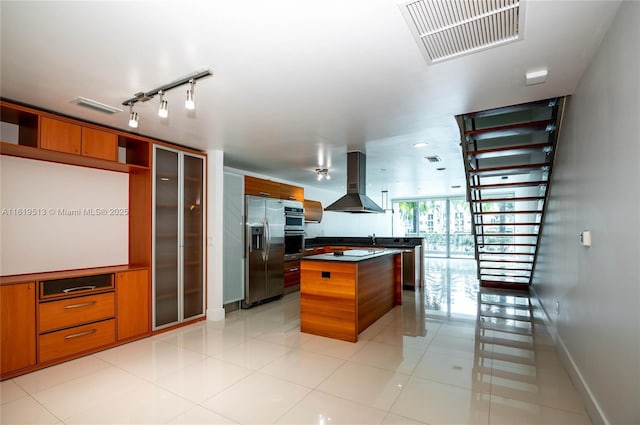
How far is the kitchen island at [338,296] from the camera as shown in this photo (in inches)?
141

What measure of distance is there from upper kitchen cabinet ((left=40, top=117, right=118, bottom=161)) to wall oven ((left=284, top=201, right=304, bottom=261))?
3.09 m

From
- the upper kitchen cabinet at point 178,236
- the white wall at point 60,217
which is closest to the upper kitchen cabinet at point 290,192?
the upper kitchen cabinet at point 178,236

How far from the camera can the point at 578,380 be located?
95.7 inches

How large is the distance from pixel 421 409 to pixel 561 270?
221 centimetres

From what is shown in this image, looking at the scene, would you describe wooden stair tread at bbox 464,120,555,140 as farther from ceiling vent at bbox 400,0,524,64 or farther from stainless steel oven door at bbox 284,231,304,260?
stainless steel oven door at bbox 284,231,304,260

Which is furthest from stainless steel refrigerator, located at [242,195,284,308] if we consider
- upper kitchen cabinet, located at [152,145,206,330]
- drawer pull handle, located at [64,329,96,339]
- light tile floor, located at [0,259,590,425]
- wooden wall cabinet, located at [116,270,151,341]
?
drawer pull handle, located at [64,329,96,339]

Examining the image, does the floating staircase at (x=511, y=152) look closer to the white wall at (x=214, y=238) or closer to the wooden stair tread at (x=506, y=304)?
the wooden stair tread at (x=506, y=304)

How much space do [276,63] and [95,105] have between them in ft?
6.17

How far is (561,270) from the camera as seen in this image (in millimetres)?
3229

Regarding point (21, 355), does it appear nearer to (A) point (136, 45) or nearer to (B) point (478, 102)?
(A) point (136, 45)

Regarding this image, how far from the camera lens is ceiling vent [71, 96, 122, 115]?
9.02 ft

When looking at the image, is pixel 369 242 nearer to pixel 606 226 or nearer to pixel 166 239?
pixel 166 239

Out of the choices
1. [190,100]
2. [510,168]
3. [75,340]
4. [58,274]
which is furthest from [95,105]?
[510,168]

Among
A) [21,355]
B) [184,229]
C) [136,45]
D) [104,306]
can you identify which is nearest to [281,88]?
[136,45]
